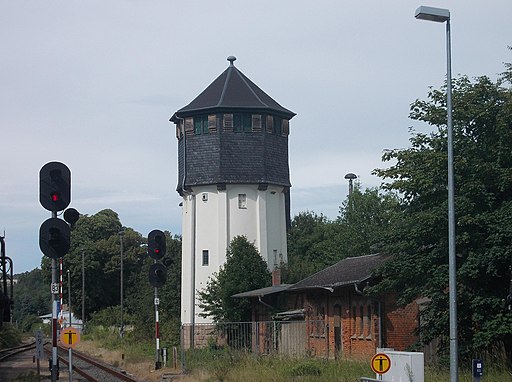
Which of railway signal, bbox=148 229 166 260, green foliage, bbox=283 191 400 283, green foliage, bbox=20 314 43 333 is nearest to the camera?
railway signal, bbox=148 229 166 260

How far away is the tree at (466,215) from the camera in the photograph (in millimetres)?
22625

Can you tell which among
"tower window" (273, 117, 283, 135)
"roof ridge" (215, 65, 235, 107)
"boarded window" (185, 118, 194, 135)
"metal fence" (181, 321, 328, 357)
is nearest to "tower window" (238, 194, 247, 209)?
"tower window" (273, 117, 283, 135)

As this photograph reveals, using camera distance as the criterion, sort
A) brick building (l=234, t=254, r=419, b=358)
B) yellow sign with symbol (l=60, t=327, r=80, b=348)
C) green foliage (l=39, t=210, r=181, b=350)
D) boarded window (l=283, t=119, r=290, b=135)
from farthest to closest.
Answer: green foliage (l=39, t=210, r=181, b=350) < boarded window (l=283, t=119, r=290, b=135) < brick building (l=234, t=254, r=419, b=358) < yellow sign with symbol (l=60, t=327, r=80, b=348)

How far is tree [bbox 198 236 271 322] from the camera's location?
49.7m

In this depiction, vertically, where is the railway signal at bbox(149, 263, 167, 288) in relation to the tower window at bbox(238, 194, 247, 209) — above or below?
below

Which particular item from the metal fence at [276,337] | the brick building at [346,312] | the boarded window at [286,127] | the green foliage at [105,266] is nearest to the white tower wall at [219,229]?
the boarded window at [286,127]

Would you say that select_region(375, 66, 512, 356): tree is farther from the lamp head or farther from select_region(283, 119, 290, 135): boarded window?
select_region(283, 119, 290, 135): boarded window

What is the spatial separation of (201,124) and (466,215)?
128 feet

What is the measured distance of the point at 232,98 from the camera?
60.7 meters

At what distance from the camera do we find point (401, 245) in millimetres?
24547

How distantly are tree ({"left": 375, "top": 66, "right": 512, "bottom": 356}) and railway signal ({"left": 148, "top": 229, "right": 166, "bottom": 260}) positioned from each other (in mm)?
Result: 8575

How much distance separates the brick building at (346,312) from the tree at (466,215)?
2.59 m

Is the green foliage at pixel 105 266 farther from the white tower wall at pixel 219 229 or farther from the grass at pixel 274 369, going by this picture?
the grass at pixel 274 369

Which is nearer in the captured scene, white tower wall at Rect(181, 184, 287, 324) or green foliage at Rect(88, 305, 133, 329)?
white tower wall at Rect(181, 184, 287, 324)
